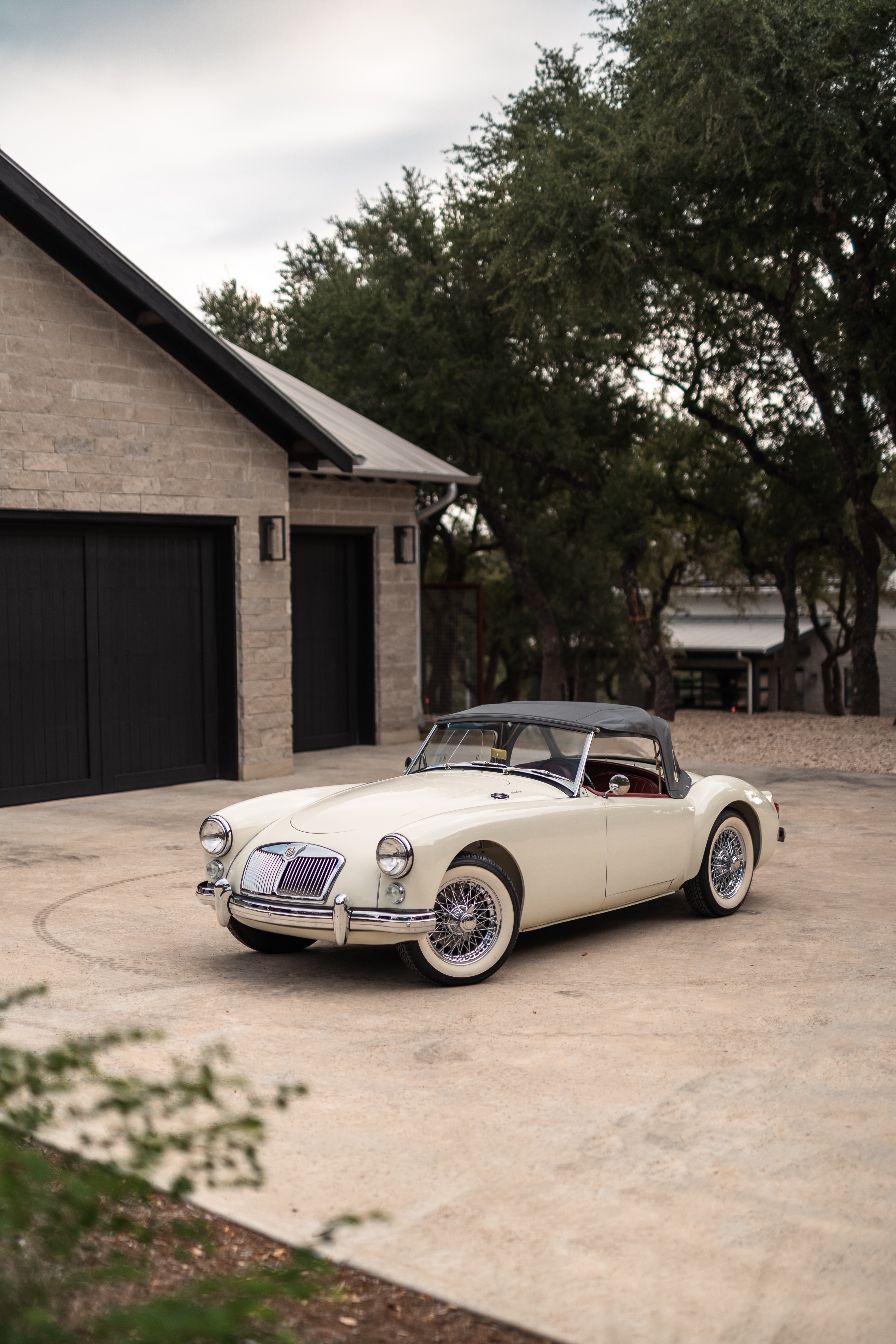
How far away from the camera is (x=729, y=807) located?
27.6 ft

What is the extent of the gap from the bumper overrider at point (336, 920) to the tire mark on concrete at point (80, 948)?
26.9 inches

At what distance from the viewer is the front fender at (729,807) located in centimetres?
804

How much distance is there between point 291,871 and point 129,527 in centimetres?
780

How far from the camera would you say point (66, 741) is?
13164 millimetres

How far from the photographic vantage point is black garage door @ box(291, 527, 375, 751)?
1697 centimetres

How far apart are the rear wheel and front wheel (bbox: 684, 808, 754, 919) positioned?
2412mm

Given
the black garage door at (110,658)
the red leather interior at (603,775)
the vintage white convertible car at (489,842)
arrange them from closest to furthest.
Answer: the vintage white convertible car at (489,842) < the red leather interior at (603,775) < the black garage door at (110,658)

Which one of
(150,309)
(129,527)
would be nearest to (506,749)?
(129,527)

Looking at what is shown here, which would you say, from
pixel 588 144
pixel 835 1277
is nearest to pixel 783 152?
pixel 588 144

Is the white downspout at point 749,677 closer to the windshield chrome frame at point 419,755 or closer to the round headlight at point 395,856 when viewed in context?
the windshield chrome frame at point 419,755

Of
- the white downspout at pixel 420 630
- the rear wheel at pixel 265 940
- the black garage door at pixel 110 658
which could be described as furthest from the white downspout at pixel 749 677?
the rear wheel at pixel 265 940

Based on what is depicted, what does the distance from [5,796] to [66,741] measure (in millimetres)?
854

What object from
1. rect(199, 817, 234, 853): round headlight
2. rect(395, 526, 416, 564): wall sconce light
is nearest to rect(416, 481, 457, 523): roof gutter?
rect(395, 526, 416, 564): wall sconce light

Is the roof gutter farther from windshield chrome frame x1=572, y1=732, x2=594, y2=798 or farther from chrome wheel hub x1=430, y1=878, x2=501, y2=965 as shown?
chrome wheel hub x1=430, y1=878, x2=501, y2=965
